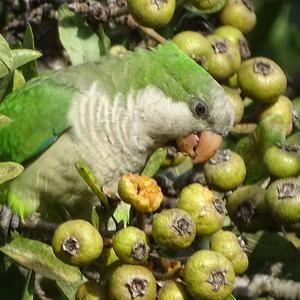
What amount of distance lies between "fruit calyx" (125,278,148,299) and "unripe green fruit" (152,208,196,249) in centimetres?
13

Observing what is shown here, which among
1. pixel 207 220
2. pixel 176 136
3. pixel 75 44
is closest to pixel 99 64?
pixel 75 44

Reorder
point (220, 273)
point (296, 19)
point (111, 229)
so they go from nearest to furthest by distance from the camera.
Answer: point (220, 273) < point (111, 229) < point (296, 19)

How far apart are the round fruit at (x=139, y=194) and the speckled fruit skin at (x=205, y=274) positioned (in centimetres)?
20

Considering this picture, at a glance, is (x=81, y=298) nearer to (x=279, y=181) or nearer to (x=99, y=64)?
(x=279, y=181)

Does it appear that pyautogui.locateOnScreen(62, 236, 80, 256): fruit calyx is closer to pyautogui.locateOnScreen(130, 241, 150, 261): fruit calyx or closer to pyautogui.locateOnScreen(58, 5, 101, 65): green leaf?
pyautogui.locateOnScreen(130, 241, 150, 261): fruit calyx

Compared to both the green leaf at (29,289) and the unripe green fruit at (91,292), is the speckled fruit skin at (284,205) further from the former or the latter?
the green leaf at (29,289)

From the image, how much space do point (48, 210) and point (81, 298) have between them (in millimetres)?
745

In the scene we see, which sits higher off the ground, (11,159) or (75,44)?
(75,44)

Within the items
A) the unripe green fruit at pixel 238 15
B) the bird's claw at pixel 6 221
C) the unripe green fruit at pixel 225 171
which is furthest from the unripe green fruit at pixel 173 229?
the unripe green fruit at pixel 238 15

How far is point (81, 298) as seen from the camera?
2494 millimetres

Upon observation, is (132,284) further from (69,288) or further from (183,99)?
(183,99)

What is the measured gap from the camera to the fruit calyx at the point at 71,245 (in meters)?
2.47

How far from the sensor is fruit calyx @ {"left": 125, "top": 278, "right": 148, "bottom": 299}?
2.41m

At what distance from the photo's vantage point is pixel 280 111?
10.4 feet
